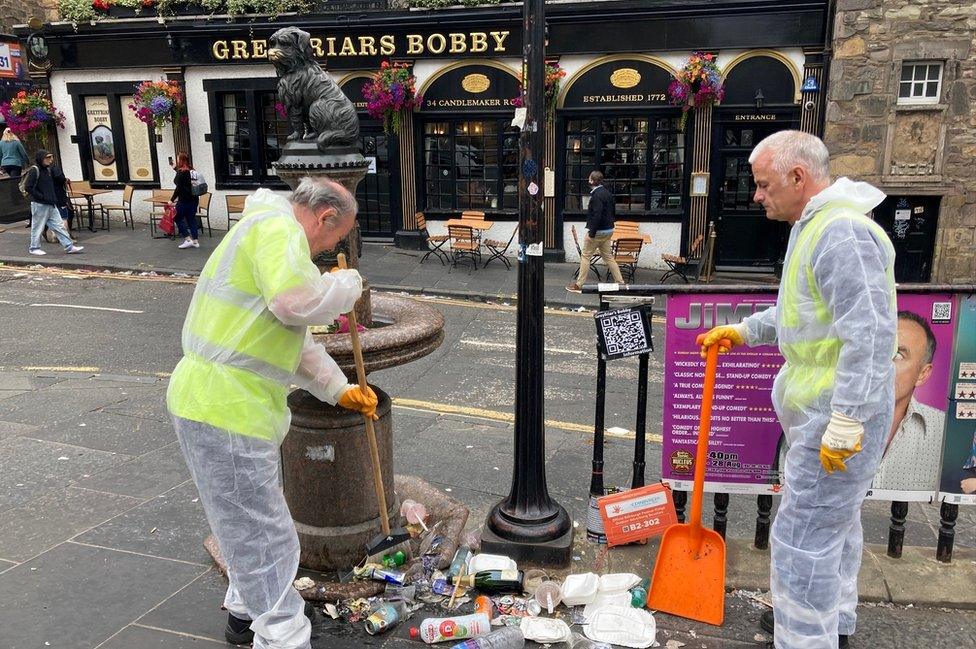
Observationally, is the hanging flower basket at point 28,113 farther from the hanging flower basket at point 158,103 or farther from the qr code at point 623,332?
the qr code at point 623,332

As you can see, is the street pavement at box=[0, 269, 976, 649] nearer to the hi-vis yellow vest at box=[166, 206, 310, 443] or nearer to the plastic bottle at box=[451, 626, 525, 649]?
the plastic bottle at box=[451, 626, 525, 649]

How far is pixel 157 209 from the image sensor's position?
1694cm

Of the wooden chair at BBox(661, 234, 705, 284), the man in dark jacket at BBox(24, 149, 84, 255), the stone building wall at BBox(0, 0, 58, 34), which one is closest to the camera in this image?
Result: the man in dark jacket at BBox(24, 149, 84, 255)

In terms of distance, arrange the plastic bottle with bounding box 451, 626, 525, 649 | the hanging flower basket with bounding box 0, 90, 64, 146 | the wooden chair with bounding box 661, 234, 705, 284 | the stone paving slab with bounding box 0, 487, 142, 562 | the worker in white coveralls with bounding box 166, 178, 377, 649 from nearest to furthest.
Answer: the worker in white coveralls with bounding box 166, 178, 377, 649 < the plastic bottle with bounding box 451, 626, 525, 649 < the stone paving slab with bounding box 0, 487, 142, 562 < the wooden chair with bounding box 661, 234, 705, 284 < the hanging flower basket with bounding box 0, 90, 64, 146

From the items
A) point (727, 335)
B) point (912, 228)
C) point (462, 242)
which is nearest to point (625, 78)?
point (462, 242)

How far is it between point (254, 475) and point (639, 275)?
1184 cm

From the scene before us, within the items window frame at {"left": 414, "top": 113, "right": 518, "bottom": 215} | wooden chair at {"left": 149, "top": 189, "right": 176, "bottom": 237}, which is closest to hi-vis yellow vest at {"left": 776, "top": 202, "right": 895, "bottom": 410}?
window frame at {"left": 414, "top": 113, "right": 518, "bottom": 215}

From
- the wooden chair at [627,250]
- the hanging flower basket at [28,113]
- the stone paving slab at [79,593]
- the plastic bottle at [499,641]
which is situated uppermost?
the hanging flower basket at [28,113]

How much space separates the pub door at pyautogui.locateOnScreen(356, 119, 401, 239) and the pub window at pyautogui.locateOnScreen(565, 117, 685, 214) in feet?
11.5

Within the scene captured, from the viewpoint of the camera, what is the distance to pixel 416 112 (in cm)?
1498

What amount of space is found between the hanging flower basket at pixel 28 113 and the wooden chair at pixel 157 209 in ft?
9.21

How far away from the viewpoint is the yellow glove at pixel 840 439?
2.85m

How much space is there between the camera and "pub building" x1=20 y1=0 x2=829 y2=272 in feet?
43.9

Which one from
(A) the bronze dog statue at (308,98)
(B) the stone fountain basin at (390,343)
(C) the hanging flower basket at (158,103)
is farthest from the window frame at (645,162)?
(B) the stone fountain basin at (390,343)
